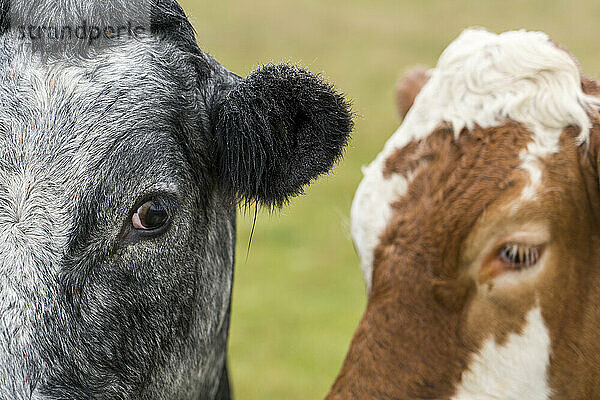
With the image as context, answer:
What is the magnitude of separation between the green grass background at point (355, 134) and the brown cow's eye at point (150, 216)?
1.33 feet

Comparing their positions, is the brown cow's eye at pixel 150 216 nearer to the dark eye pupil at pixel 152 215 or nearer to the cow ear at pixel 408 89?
the dark eye pupil at pixel 152 215

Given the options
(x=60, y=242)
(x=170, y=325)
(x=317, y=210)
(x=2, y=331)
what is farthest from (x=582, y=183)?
(x=317, y=210)

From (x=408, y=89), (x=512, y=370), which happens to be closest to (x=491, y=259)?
(x=512, y=370)

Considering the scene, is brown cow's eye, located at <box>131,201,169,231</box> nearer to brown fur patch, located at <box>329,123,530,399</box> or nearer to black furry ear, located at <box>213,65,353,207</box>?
black furry ear, located at <box>213,65,353,207</box>

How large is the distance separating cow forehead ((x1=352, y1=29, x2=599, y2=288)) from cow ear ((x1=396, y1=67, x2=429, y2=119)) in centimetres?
47

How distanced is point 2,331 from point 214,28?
1399 cm

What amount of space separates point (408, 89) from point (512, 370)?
1.23 m

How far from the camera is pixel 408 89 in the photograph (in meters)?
3.22

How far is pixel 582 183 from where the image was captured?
2.34 meters

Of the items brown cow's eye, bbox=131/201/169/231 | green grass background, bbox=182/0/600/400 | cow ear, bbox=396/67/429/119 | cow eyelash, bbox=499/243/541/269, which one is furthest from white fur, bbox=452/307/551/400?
cow ear, bbox=396/67/429/119

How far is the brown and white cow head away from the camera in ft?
7.63

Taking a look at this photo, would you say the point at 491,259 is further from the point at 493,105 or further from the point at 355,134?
the point at 355,134

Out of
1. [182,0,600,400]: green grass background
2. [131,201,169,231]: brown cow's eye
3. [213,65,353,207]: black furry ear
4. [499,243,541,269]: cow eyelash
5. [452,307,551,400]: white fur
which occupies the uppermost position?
[182,0,600,400]: green grass background

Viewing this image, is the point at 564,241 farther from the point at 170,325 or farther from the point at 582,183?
the point at 170,325
